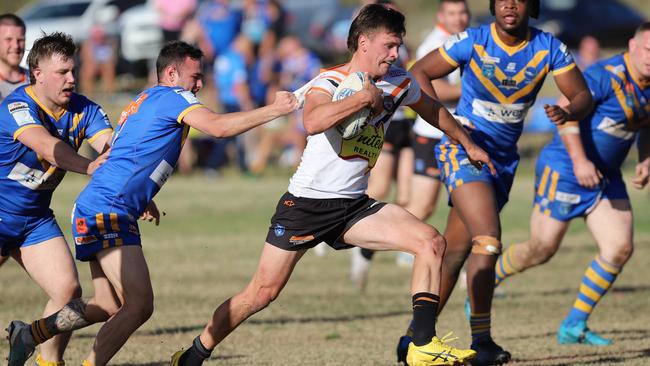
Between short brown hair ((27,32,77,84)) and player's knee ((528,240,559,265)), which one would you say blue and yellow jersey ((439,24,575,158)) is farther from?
short brown hair ((27,32,77,84))

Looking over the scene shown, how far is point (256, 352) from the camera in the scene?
738 cm

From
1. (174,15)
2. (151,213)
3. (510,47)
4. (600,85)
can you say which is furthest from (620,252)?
(174,15)

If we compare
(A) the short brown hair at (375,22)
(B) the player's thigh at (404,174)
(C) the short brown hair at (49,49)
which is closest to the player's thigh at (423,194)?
(B) the player's thigh at (404,174)

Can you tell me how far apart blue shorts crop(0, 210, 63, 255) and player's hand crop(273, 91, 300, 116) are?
1821 mm

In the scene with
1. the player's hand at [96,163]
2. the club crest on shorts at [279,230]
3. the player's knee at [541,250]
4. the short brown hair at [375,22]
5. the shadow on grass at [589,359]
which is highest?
the short brown hair at [375,22]

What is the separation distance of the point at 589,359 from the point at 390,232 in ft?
6.63

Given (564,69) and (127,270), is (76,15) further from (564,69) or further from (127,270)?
(127,270)

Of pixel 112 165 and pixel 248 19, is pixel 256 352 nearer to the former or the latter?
pixel 112 165

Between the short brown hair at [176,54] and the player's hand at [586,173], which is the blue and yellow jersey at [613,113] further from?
the short brown hair at [176,54]

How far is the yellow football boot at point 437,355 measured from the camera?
5.48 meters

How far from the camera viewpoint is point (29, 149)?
20.1 ft

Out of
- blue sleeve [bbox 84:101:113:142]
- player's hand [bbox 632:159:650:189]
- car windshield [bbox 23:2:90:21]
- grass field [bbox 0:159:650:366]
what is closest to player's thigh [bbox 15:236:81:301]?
blue sleeve [bbox 84:101:113:142]

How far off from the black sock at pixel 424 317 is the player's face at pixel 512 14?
1882 millimetres

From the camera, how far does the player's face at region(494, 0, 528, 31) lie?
6.65 m
